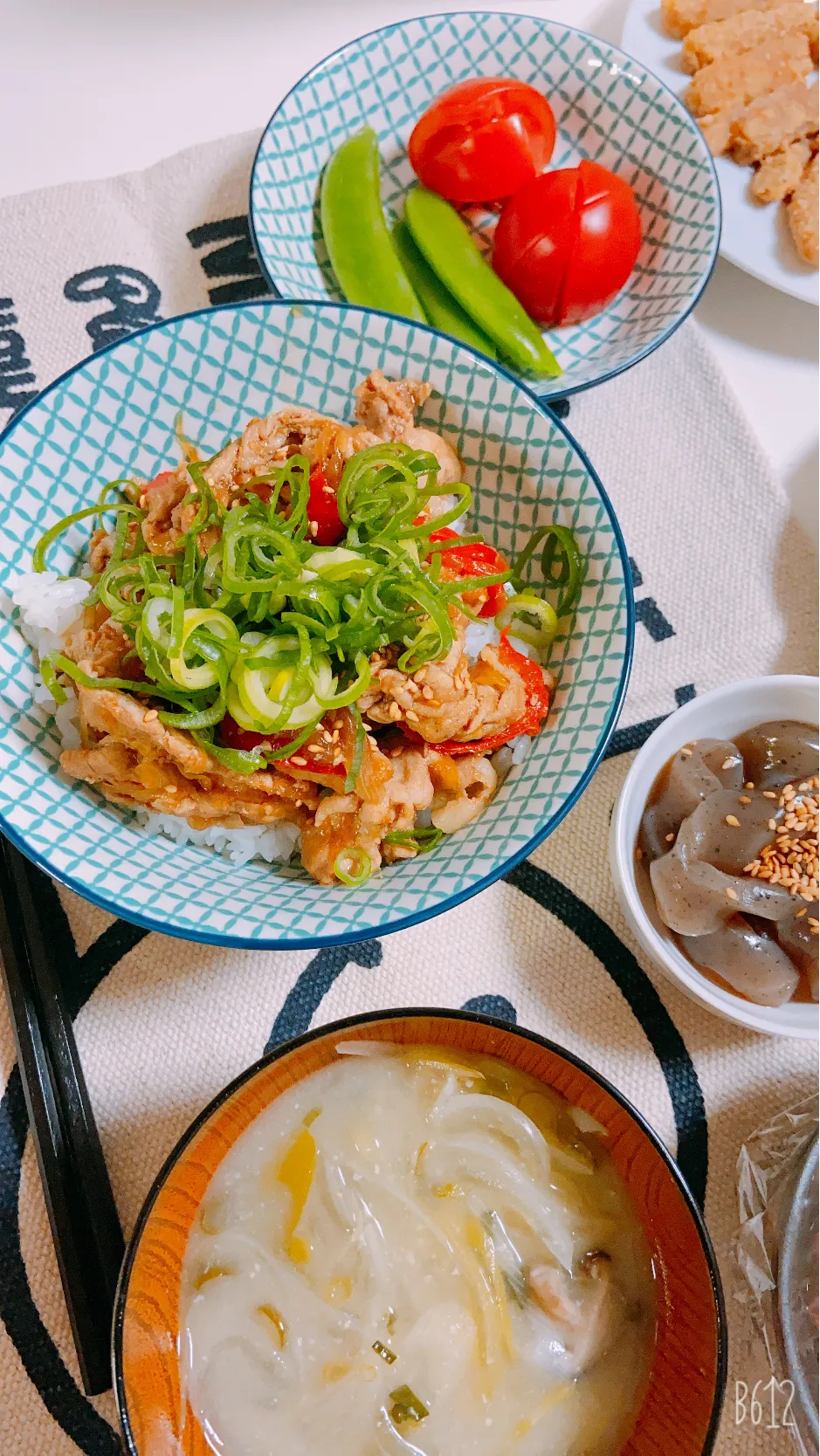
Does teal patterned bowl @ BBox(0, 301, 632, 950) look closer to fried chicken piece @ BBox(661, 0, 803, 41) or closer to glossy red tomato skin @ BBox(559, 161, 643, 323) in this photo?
glossy red tomato skin @ BBox(559, 161, 643, 323)

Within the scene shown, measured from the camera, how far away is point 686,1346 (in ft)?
4.92

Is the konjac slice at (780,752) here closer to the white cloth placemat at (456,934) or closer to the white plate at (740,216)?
the white cloth placemat at (456,934)

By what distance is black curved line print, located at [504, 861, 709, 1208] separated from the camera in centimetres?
181

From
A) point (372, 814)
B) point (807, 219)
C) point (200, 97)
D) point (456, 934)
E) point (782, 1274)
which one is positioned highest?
point (200, 97)

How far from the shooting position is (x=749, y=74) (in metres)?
2.34

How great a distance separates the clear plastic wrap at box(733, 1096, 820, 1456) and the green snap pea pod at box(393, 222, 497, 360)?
5.55 feet

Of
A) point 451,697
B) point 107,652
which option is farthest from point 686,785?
point 107,652

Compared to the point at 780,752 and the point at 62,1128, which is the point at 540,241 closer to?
the point at 780,752

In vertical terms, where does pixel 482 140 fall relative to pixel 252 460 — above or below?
above

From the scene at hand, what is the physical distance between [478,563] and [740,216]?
1223 mm

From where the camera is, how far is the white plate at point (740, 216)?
2.24 metres

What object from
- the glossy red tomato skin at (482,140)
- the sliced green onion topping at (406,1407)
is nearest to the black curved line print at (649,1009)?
the sliced green onion topping at (406,1407)

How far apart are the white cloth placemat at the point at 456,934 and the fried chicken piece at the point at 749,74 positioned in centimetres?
61

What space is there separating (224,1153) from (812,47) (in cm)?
279
